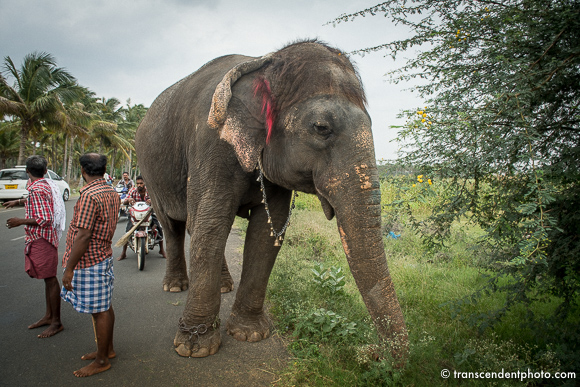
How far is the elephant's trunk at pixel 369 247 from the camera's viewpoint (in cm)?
242

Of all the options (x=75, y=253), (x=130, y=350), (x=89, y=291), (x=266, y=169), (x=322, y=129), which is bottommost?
(x=130, y=350)

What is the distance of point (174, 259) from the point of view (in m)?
5.21

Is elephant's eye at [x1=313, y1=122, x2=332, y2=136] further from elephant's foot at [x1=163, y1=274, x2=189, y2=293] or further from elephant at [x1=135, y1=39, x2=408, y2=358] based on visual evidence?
elephant's foot at [x1=163, y1=274, x2=189, y2=293]

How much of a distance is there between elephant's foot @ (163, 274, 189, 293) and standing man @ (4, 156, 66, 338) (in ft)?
5.25

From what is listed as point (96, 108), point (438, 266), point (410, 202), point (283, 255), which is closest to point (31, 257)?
point (410, 202)

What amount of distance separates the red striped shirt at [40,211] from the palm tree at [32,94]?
22.8 meters

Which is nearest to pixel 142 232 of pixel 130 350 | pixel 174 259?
pixel 174 259

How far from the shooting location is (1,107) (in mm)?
20812

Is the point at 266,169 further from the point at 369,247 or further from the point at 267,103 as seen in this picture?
the point at 369,247

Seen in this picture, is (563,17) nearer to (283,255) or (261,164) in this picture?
(261,164)

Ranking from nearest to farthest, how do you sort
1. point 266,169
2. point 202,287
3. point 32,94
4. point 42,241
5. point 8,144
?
point 266,169 < point 202,287 < point 42,241 < point 32,94 < point 8,144

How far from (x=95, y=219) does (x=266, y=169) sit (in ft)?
4.87

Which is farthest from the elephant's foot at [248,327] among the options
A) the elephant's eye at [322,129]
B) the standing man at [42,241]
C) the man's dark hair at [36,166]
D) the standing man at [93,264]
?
the man's dark hair at [36,166]

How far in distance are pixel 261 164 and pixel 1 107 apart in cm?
2476
